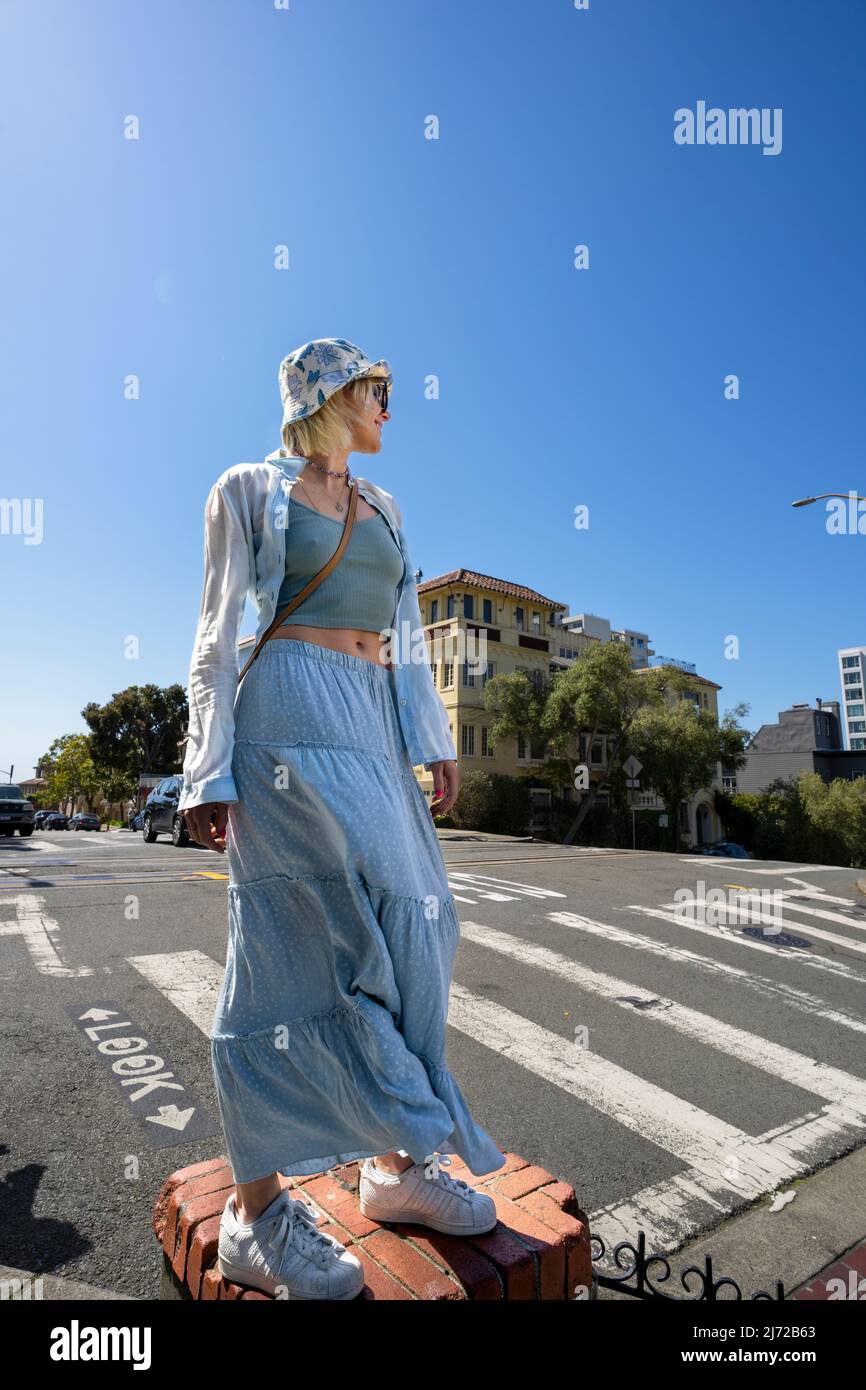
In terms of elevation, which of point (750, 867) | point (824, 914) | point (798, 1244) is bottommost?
point (750, 867)

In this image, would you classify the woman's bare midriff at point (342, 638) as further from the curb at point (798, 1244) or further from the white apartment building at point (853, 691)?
the white apartment building at point (853, 691)

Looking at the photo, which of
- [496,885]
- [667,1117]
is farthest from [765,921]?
[667,1117]

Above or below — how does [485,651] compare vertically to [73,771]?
above

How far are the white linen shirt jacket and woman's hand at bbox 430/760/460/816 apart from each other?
0.13 feet

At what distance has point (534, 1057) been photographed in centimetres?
432

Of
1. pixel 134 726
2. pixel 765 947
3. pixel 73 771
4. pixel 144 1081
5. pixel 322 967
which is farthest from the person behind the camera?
pixel 73 771

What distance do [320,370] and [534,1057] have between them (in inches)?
149

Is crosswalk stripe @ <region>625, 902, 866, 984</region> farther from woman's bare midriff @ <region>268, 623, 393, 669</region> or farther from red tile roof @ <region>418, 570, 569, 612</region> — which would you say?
red tile roof @ <region>418, 570, 569, 612</region>

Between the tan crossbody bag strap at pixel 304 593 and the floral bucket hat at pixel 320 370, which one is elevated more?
the floral bucket hat at pixel 320 370

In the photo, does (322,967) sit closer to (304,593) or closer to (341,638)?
(341,638)

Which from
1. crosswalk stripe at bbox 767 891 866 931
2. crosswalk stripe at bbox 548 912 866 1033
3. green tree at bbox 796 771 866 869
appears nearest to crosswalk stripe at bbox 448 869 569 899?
crosswalk stripe at bbox 548 912 866 1033

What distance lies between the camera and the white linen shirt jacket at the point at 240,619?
6.14 ft

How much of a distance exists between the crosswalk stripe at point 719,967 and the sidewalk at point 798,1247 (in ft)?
8.54

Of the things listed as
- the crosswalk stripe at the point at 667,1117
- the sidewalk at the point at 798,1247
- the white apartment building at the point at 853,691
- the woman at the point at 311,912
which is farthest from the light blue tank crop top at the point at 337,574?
the white apartment building at the point at 853,691
